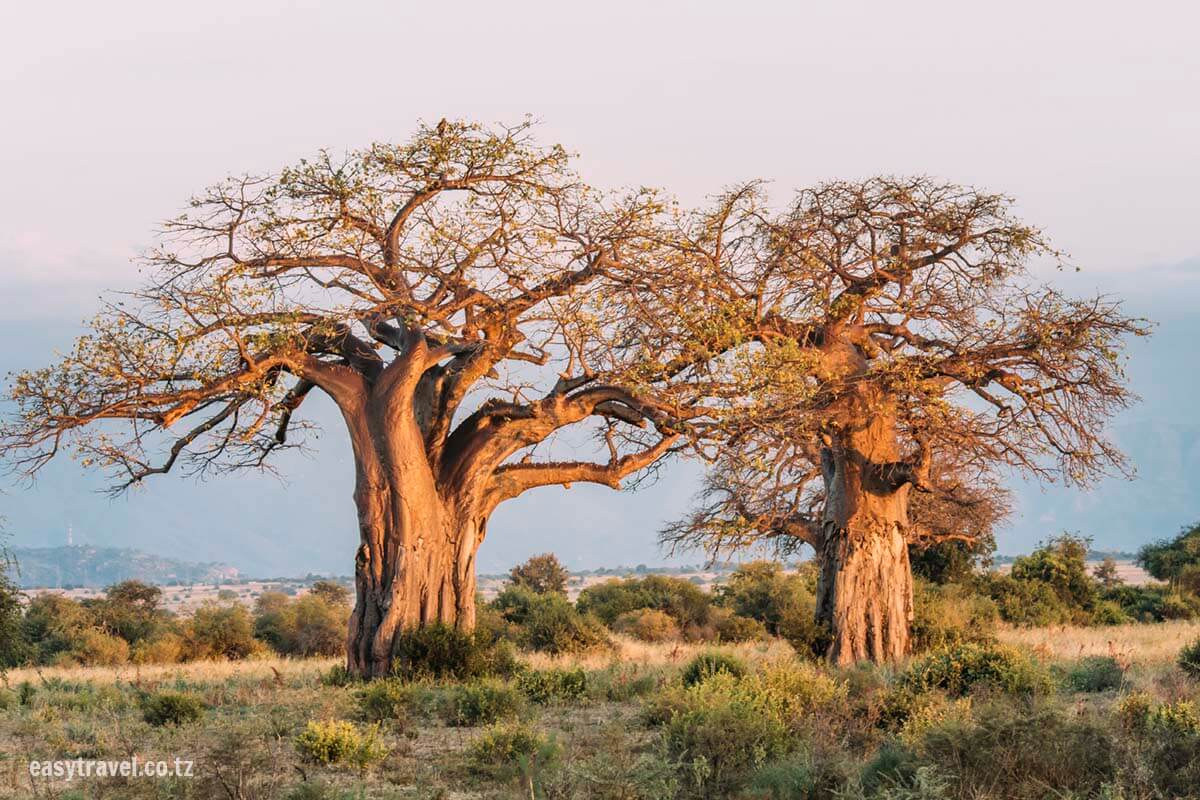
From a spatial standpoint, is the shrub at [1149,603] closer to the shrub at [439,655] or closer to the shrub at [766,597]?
the shrub at [766,597]

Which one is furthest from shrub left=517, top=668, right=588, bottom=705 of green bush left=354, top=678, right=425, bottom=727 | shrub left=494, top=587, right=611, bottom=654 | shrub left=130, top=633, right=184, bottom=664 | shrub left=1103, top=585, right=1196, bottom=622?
shrub left=1103, top=585, right=1196, bottom=622

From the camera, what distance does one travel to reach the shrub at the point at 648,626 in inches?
1372

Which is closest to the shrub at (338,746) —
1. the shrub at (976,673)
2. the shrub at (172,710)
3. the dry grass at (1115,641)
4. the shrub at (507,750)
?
the shrub at (507,750)

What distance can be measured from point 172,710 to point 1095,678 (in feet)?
37.1

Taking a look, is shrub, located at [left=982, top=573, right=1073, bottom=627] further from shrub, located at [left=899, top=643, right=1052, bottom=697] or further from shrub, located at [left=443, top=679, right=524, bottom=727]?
shrub, located at [left=443, top=679, right=524, bottom=727]

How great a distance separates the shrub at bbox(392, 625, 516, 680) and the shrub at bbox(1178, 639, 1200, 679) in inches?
365

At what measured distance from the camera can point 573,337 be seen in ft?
62.0

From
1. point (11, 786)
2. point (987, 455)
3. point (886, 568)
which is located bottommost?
point (11, 786)

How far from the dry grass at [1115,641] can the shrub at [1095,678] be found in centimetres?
179

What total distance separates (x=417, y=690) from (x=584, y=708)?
2.03 metres

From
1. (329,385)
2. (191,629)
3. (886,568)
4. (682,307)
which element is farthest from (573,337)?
(191,629)

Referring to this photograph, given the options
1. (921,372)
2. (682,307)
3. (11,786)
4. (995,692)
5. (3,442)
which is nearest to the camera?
(11,786)

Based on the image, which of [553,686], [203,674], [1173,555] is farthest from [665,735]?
[1173,555]

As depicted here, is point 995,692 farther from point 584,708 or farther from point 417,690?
point 417,690
